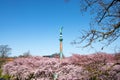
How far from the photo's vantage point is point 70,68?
13.0m

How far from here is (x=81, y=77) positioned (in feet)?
38.8

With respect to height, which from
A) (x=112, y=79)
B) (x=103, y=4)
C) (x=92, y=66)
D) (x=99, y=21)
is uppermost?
(x=103, y=4)

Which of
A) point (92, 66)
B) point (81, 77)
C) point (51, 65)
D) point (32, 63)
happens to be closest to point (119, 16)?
point (92, 66)

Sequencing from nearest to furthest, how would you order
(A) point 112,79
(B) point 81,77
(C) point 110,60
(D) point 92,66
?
(D) point 92,66, (A) point 112,79, (B) point 81,77, (C) point 110,60

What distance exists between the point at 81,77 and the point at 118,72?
6.49ft

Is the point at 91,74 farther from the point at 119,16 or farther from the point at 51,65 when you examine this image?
the point at 51,65

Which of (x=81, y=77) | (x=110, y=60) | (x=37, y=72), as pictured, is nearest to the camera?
(x=81, y=77)

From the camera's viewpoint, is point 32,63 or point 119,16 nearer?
point 119,16

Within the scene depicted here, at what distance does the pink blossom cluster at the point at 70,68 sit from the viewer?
34.2 ft

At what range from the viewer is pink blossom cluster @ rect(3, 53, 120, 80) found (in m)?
10.4

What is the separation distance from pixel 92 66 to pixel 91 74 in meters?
0.39

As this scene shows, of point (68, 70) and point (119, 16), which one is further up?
point (119, 16)

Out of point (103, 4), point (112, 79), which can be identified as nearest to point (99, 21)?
point (103, 4)

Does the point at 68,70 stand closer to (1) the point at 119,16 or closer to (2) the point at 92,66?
(2) the point at 92,66
